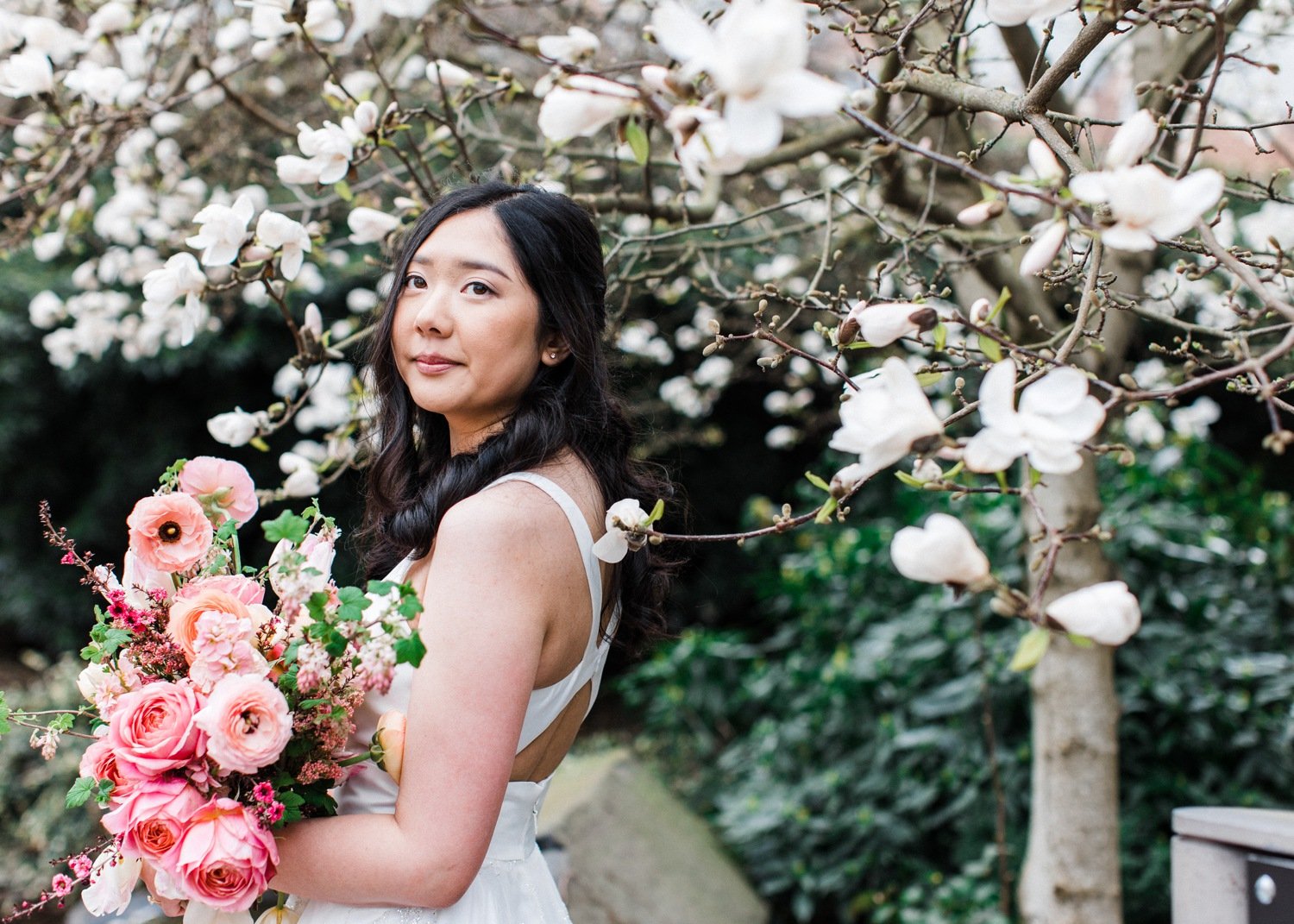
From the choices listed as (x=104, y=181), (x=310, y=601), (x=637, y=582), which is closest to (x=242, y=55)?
(x=104, y=181)

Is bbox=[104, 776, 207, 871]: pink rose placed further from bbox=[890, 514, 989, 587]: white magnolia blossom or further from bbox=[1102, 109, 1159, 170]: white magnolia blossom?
bbox=[1102, 109, 1159, 170]: white magnolia blossom

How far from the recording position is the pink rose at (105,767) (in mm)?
1228

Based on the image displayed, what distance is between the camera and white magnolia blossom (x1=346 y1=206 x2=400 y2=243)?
1949 millimetres

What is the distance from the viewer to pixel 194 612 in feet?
4.09

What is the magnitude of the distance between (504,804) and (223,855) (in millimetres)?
439

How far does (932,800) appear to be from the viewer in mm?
3635

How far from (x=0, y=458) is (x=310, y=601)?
5442 millimetres

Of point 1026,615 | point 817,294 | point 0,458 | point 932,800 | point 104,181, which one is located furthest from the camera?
point 0,458

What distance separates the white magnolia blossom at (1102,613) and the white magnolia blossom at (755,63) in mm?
417

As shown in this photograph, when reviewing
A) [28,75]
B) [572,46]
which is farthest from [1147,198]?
[28,75]

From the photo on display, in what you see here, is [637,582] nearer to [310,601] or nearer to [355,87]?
[310,601]

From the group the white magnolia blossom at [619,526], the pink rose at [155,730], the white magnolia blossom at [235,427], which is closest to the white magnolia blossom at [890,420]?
the white magnolia blossom at [619,526]

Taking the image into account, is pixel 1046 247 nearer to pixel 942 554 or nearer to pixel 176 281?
pixel 942 554

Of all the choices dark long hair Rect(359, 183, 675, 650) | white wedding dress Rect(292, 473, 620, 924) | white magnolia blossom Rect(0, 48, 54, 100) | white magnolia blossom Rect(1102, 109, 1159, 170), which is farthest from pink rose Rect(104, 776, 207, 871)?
white magnolia blossom Rect(0, 48, 54, 100)
